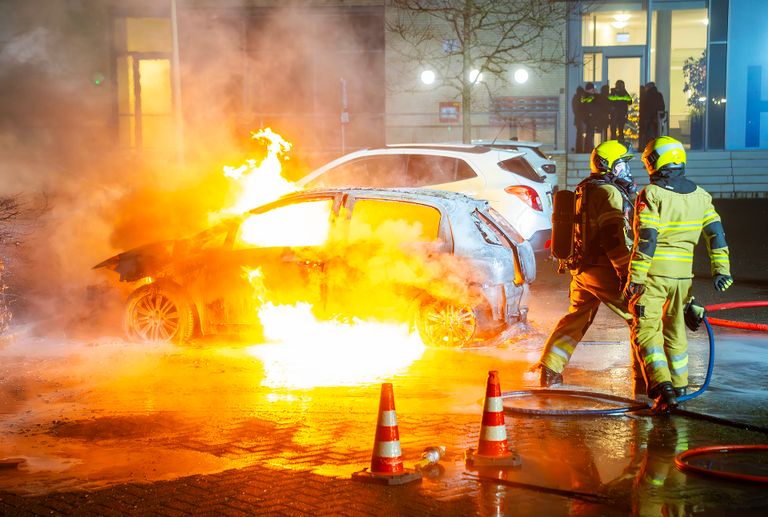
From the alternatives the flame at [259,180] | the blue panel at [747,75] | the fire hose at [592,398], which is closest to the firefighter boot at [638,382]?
the fire hose at [592,398]

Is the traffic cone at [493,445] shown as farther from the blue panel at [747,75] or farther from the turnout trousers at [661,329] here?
the blue panel at [747,75]

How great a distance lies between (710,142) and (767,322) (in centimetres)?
1973

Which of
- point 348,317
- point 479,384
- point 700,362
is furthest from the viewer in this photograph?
point 348,317

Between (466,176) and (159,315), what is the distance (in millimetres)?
6005

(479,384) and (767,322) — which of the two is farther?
(767,322)

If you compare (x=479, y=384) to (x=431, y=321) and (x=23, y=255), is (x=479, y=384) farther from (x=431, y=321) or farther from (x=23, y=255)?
(x=23, y=255)

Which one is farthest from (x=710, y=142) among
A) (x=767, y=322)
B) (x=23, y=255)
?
(x=23, y=255)

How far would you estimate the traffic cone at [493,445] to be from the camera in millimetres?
5820

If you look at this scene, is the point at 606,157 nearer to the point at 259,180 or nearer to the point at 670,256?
the point at 670,256

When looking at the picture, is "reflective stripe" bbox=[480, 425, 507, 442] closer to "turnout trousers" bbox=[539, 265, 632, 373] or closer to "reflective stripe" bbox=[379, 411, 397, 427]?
"reflective stripe" bbox=[379, 411, 397, 427]

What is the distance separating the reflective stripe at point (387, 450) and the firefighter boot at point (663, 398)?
220 centimetres

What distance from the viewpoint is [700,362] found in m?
8.83

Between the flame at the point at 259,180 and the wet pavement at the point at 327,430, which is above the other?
the flame at the point at 259,180

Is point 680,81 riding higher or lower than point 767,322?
higher
